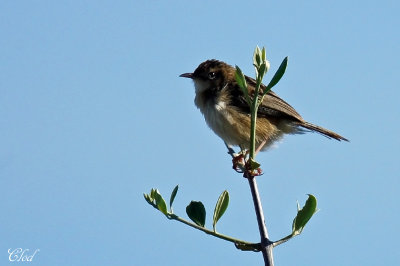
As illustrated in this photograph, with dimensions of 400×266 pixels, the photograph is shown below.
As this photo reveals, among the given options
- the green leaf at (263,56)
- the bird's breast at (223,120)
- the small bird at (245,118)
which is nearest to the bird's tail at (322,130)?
the small bird at (245,118)

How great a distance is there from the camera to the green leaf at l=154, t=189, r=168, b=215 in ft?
6.83

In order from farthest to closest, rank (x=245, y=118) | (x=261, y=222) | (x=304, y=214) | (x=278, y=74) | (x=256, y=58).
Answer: (x=245, y=118), (x=256, y=58), (x=304, y=214), (x=278, y=74), (x=261, y=222)

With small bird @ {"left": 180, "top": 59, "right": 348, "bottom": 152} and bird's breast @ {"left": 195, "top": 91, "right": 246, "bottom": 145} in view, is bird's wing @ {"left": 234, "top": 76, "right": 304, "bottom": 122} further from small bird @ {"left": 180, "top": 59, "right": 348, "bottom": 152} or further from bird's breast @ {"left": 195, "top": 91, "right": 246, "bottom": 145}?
bird's breast @ {"left": 195, "top": 91, "right": 246, "bottom": 145}

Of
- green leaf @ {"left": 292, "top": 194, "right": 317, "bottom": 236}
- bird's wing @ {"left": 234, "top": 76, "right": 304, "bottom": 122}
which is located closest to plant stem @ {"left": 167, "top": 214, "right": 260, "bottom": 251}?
green leaf @ {"left": 292, "top": 194, "right": 317, "bottom": 236}

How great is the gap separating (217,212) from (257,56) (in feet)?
1.88

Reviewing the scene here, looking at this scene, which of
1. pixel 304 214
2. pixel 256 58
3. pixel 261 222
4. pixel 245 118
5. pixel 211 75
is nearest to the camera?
pixel 261 222

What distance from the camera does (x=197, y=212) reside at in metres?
2.10

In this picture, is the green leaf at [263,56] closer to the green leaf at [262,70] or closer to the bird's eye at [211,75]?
the green leaf at [262,70]

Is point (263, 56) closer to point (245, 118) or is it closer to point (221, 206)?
point (221, 206)

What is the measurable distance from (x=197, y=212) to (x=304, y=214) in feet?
1.17

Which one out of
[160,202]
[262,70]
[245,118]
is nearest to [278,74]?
[262,70]

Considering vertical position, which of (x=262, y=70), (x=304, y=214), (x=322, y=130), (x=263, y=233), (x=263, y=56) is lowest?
(x=263, y=233)

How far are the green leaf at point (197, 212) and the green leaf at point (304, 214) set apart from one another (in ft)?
0.98

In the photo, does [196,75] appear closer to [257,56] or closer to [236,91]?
[236,91]
